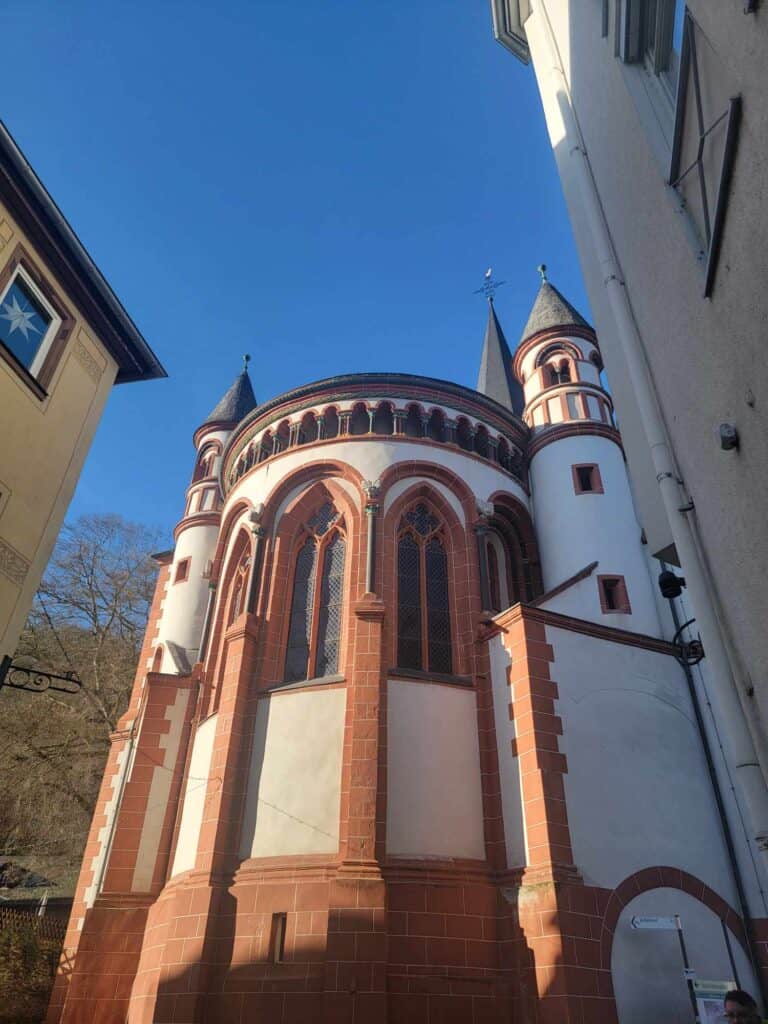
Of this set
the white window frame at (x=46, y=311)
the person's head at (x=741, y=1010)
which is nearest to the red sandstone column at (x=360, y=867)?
the person's head at (x=741, y=1010)

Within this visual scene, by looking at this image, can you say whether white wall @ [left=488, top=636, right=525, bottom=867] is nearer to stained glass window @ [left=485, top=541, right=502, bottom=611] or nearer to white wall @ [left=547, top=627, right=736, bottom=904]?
white wall @ [left=547, top=627, right=736, bottom=904]

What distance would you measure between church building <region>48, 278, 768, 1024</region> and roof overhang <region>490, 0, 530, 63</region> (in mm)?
7261

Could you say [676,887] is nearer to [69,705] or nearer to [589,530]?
[589,530]

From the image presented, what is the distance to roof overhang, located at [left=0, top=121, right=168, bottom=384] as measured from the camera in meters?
9.49

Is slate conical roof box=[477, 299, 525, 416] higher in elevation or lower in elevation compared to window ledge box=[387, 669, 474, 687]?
higher

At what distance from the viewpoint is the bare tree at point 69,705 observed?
23.8 metres

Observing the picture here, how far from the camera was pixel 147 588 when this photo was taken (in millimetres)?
30953

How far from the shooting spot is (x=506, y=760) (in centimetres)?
1315

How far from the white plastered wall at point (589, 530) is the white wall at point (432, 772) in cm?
323

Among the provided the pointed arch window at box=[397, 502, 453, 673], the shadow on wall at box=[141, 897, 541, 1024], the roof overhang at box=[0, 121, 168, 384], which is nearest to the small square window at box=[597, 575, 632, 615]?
the pointed arch window at box=[397, 502, 453, 673]

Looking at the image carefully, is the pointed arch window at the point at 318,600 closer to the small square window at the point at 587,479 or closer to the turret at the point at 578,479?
the turret at the point at 578,479

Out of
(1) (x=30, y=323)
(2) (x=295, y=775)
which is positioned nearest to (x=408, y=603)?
(2) (x=295, y=775)

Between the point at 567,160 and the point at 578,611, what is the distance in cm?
924

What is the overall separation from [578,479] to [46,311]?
42.3 ft
